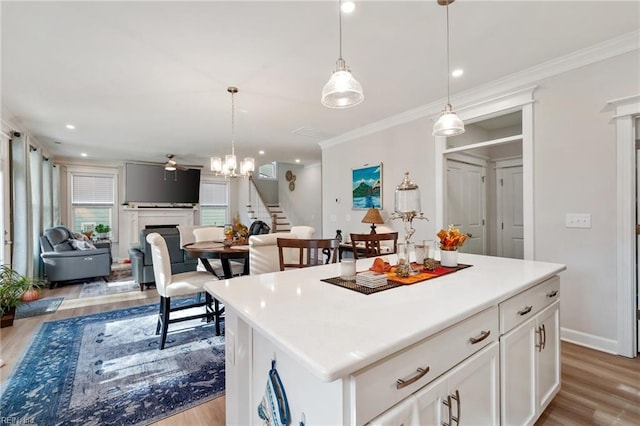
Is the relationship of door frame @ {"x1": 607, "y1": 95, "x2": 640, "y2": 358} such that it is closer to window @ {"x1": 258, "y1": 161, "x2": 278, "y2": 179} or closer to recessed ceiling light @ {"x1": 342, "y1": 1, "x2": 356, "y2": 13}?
recessed ceiling light @ {"x1": 342, "y1": 1, "x2": 356, "y2": 13}

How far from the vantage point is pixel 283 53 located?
2.56 meters

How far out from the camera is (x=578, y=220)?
2721mm

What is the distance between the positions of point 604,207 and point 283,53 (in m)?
3.12

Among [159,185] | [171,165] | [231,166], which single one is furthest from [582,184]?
[159,185]

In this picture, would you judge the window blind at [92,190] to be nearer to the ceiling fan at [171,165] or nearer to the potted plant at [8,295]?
the ceiling fan at [171,165]

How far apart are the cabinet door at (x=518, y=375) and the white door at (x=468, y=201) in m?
2.60

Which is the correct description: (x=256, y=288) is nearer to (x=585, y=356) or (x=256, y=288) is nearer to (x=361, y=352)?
(x=361, y=352)

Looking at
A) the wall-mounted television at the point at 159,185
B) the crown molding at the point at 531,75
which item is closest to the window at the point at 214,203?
the wall-mounted television at the point at 159,185

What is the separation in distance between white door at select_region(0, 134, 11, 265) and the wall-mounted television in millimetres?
3323

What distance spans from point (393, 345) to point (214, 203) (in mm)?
8887

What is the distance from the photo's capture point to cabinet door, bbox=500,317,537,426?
1302 millimetres

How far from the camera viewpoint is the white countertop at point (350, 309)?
78 centimetres

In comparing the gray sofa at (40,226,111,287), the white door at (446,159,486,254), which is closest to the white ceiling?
the white door at (446,159,486,254)

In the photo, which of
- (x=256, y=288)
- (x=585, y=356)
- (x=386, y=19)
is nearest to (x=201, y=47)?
(x=386, y=19)
